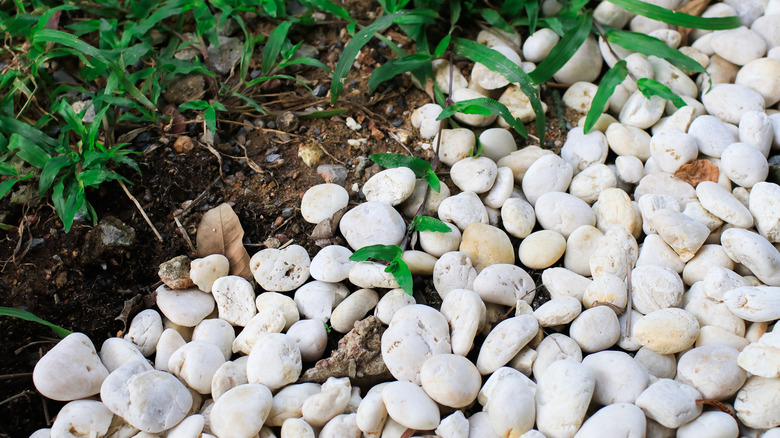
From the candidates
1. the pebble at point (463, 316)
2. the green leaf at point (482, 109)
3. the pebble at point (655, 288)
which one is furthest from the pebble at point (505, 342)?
the green leaf at point (482, 109)

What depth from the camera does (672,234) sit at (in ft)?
4.83

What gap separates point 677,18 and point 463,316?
1164mm

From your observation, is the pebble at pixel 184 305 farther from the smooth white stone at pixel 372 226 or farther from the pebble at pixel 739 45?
the pebble at pixel 739 45

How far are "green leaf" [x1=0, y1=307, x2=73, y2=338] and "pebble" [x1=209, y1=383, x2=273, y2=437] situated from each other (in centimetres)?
45

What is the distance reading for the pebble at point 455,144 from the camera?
1727 mm

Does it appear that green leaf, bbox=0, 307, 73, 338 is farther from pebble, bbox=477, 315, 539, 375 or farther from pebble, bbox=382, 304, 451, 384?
pebble, bbox=477, 315, 539, 375

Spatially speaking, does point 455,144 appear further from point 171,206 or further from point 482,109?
point 171,206

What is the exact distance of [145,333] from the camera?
1.45 meters

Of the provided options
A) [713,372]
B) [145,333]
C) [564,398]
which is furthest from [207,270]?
[713,372]

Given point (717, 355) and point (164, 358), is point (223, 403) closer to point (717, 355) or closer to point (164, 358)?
point (164, 358)

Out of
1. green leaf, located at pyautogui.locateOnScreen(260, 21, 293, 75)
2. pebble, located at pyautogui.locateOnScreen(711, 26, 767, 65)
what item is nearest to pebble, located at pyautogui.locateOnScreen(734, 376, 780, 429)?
pebble, located at pyautogui.locateOnScreen(711, 26, 767, 65)

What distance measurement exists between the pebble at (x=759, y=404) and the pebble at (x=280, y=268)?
1.00 m

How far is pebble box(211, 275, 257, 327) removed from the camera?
1.49 meters

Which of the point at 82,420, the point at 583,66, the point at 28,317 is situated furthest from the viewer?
the point at 583,66
